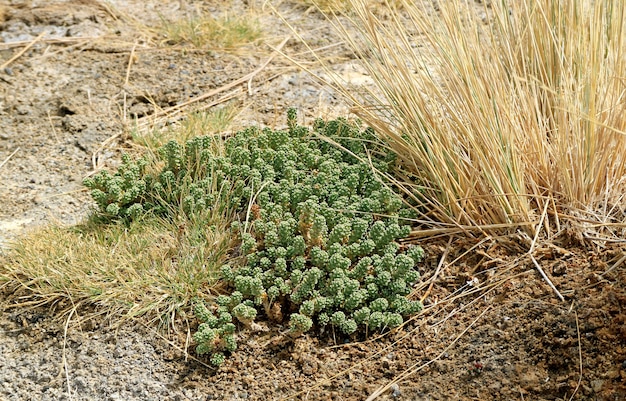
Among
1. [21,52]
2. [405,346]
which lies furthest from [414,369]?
[21,52]

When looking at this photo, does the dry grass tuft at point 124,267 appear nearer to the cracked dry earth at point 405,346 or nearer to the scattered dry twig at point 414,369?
the cracked dry earth at point 405,346

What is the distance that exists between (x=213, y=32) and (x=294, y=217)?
1.96 metres

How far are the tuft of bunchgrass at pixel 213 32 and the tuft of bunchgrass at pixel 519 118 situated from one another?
163cm

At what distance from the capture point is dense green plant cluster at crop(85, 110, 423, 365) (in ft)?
8.52

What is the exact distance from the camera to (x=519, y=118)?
9.04 feet

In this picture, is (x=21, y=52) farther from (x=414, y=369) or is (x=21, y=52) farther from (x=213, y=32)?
(x=414, y=369)

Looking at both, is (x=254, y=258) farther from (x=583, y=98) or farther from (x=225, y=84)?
(x=225, y=84)

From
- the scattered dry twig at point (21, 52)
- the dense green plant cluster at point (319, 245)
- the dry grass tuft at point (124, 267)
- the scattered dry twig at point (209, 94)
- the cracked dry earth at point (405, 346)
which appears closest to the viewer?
the cracked dry earth at point (405, 346)

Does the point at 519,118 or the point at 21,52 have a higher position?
the point at 519,118

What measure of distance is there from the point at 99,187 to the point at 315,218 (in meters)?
0.96

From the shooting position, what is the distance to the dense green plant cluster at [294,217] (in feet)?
8.52

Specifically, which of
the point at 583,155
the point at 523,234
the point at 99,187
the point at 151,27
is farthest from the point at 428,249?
the point at 151,27

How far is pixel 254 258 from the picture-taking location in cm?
272

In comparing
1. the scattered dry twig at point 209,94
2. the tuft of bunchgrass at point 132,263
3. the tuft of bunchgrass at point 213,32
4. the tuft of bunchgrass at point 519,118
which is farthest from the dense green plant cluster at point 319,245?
the tuft of bunchgrass at point 213,32
